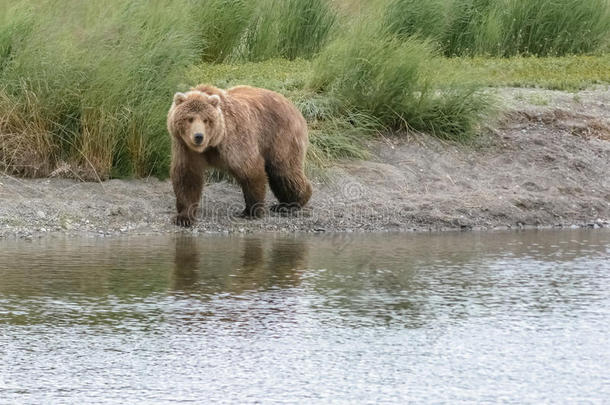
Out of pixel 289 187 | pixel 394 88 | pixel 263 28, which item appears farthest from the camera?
pixel 263 28

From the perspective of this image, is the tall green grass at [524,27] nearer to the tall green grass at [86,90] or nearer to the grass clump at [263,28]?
the grass clump at [263,28]

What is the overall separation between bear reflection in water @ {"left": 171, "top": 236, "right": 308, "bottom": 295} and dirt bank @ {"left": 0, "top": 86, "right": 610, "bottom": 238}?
706mm

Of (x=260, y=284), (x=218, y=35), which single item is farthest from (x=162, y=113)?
(x=218, y=35)

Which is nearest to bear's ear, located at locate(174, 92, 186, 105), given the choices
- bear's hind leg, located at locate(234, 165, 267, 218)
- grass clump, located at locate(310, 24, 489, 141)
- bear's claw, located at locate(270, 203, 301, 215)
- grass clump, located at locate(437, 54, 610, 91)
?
bear's hind leg, located at locate(234, 165, 267, 218)

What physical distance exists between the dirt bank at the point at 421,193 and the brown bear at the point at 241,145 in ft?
0.80

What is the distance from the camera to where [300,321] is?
7199mm

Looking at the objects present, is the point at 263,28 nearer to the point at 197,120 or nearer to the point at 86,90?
the point at 86,90

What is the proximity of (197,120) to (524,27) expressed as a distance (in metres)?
9.15

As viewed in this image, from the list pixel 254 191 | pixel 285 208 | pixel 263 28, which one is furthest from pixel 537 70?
pixel 254 191

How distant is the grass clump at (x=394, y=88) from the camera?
13.1 metres

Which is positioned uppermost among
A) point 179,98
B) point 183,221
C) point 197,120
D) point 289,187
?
point 179,98

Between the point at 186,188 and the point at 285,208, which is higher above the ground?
the point at 186,188

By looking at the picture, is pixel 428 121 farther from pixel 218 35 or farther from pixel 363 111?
pixel 218 35

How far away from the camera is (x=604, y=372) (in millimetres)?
6254
